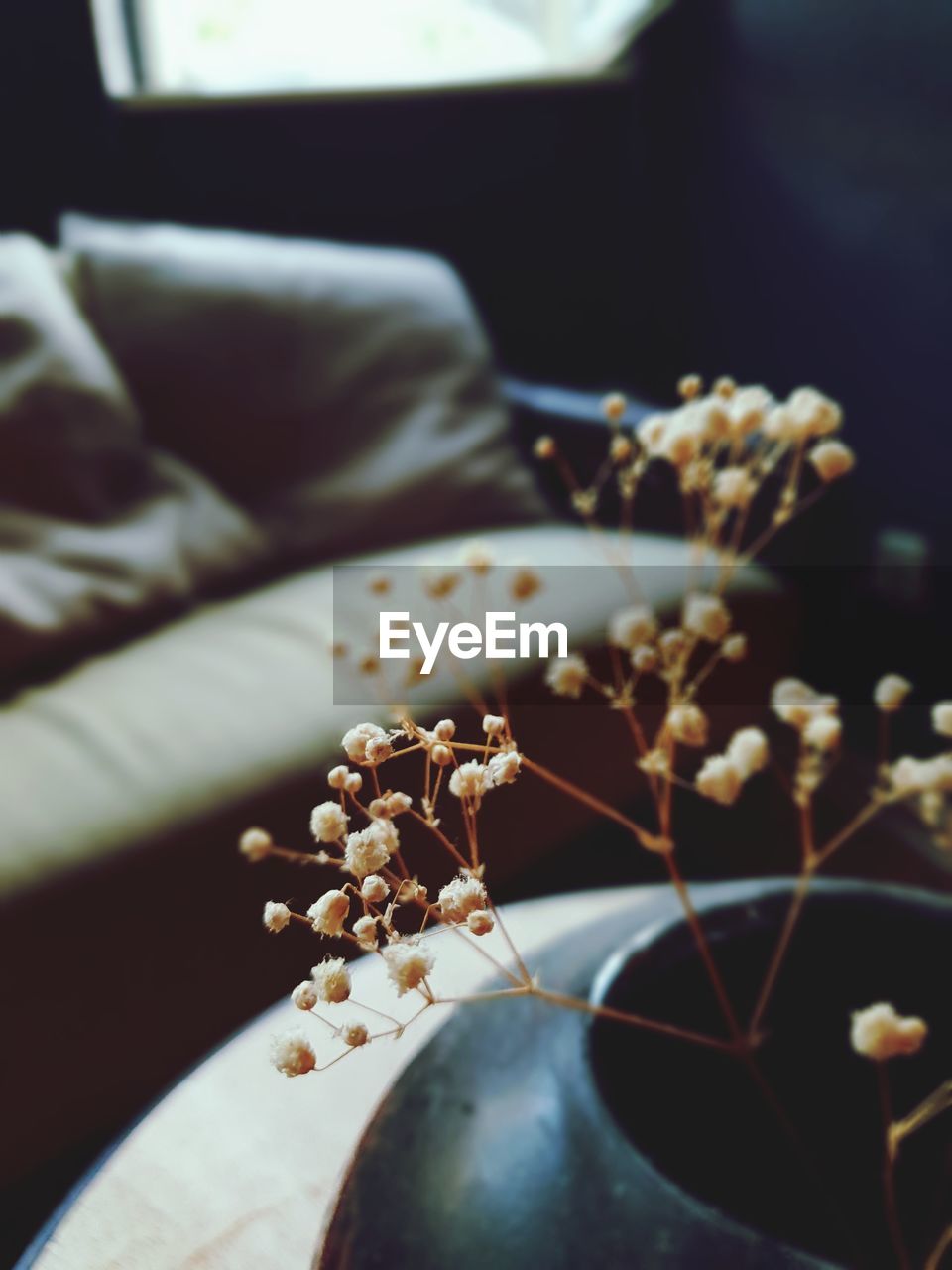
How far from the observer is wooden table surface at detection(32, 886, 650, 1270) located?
58cm

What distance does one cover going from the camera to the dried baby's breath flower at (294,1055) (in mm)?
322

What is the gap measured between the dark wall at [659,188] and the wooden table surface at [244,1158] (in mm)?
1457

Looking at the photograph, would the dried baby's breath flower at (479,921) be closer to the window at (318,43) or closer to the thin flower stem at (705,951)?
the thin flower stem at (705,951)

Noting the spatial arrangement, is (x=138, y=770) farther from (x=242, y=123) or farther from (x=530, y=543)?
(x=242, y=123)

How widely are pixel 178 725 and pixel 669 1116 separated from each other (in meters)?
0.71

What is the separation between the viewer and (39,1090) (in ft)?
3.18

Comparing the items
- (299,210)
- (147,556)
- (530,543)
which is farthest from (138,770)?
(299,210)

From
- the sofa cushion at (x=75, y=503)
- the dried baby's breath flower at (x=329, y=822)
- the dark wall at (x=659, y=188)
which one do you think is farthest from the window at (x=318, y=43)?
the dried baby's breath flower at (x=329, y=822)

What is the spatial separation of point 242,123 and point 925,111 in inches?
50.4

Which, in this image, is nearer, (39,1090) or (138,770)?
(39,1090)

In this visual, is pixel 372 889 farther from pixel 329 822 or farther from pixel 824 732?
pixel 824 732

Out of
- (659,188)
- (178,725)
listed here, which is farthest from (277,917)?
(659,188)

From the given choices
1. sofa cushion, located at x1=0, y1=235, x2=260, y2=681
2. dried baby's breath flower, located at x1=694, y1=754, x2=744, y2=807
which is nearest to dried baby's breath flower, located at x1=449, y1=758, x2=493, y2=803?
dried baby's breath flower, located at x1=694, y1=754, x2=744, y2=807

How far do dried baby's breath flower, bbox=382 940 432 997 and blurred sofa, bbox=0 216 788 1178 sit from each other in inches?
26.2
